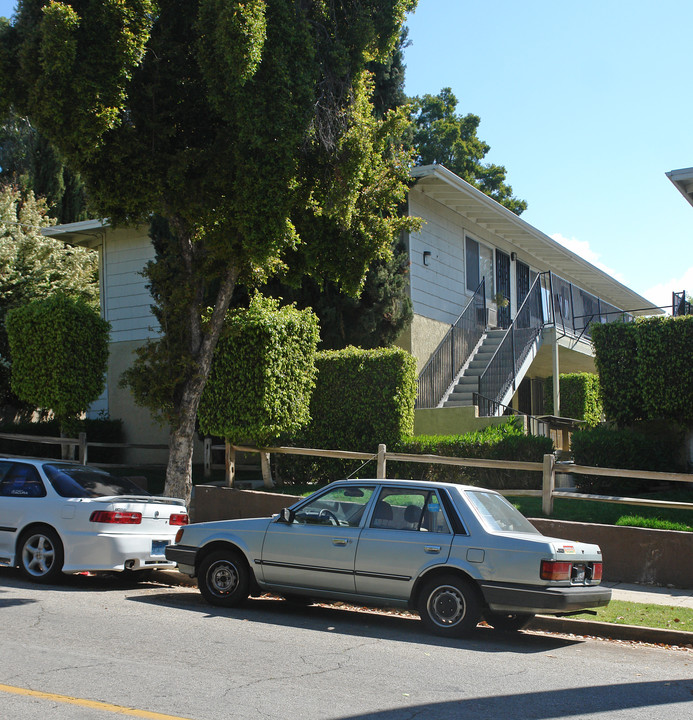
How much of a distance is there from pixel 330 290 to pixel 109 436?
798 centimetres

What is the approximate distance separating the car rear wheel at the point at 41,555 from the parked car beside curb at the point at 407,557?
1596mm

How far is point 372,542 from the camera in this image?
804 centimetres

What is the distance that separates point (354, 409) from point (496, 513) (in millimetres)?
7317

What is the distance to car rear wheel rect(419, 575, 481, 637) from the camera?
298 inches

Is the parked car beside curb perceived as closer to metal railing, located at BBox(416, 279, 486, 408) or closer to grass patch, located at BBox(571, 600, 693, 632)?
grass patch, located at BBox(571, 600, 693, 632)

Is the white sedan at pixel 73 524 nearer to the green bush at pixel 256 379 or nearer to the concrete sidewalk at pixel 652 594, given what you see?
the green bush at pixel 256 379

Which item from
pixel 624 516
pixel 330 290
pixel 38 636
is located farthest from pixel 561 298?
pixel 38 636

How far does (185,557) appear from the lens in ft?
29.1

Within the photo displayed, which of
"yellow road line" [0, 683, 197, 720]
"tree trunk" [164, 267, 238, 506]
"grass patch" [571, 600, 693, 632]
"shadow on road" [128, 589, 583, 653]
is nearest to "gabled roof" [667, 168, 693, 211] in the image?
"tree trunk" [164, 267, 238, 506]

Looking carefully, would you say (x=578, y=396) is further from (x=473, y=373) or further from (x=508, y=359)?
(x=508, y=359)

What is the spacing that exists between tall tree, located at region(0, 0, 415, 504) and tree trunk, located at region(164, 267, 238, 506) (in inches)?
0.9

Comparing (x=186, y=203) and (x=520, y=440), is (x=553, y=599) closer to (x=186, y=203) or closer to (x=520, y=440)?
(x=520, y=440)

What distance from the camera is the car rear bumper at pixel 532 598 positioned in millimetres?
7316

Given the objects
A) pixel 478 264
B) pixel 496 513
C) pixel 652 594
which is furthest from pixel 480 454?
pixel 478 264
